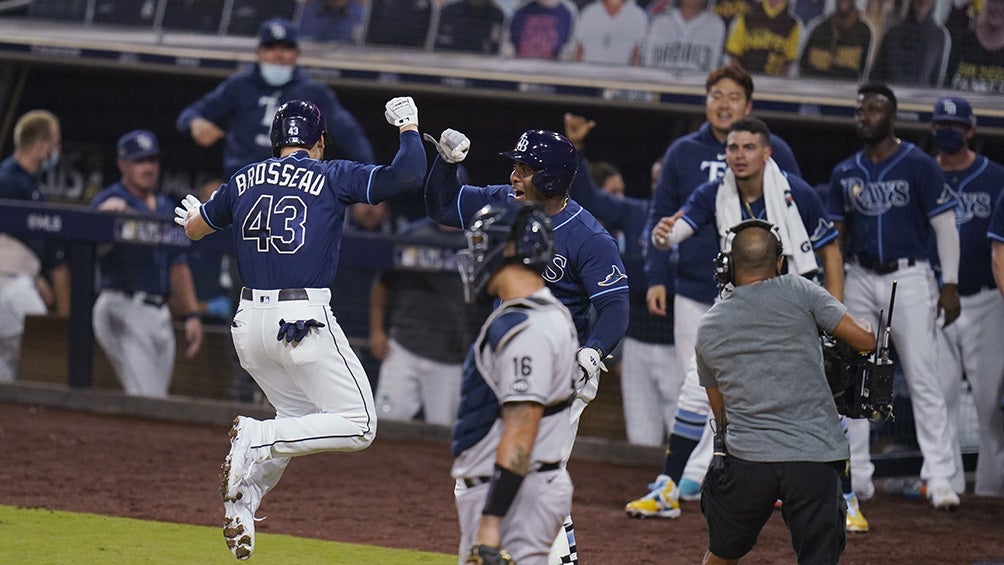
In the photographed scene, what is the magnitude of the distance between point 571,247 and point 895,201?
2731mm

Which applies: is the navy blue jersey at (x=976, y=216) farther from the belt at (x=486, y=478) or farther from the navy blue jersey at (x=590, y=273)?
the belt at (x=486, y=478)

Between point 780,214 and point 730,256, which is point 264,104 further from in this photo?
point 730,256

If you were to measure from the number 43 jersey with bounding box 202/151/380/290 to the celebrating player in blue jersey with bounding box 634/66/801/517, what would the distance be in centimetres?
206

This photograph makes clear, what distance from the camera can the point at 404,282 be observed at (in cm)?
900

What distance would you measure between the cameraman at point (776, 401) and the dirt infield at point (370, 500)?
4.73 ft

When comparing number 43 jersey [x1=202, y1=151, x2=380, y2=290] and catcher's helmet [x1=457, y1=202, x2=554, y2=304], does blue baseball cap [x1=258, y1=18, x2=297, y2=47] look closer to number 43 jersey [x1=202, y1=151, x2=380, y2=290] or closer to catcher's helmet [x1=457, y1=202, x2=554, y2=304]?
number 43 jersey [x1=202, y1=151, x2=380, y2=290]

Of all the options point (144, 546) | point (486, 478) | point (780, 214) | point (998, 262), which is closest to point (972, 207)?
point (998, 262)

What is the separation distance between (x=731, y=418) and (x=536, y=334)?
3.62 ft

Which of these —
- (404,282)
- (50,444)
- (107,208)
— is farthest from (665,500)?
(107,208)

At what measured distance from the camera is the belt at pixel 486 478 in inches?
147

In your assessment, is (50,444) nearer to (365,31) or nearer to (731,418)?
(365,31)

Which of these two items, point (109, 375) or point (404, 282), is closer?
point (404, 282)

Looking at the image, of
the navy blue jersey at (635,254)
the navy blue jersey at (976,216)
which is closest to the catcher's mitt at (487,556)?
the navy blue jersey at (635,254)

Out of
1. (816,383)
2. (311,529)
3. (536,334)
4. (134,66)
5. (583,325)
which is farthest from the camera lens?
(134,66)
